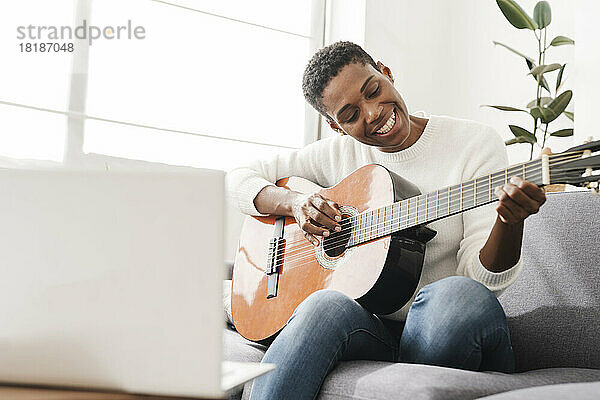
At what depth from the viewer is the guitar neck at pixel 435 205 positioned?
1.19 meters

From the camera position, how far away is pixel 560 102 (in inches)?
85.4

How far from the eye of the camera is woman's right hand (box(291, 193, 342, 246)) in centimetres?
150

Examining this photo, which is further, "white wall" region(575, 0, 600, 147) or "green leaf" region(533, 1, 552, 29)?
"green leaf" region(533, 1, 552, 29)

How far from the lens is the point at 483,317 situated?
1.13m

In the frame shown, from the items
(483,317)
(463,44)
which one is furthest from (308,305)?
(463,44)

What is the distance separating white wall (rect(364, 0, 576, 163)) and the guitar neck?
55.7 inches

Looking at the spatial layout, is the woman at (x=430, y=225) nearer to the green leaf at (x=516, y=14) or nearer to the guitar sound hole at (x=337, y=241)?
the guitar sound hole at (x=337, y=241)

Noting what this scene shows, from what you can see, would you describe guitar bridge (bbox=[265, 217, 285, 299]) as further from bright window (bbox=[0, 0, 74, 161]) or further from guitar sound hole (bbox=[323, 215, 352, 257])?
bright window (bbox=[0, 0, 74, 161])

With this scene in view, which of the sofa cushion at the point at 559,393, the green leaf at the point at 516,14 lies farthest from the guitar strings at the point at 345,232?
the green leaf at the point at 516,14

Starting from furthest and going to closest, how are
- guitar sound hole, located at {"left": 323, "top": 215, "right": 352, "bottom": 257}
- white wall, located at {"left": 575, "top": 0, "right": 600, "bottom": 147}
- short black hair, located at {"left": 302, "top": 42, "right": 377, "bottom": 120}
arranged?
white wall, located at {"left": 575, "top": 0, "right": 600, "bottom": 147} < short black hair, located at {"left": 302, "top": 42, "right": 377, "bottom": 120} < guitar sound hole, located at {"left": 323, "top": 215, "right": 352, "bottom": 257}

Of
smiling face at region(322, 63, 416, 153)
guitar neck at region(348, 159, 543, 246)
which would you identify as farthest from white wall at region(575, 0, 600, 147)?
guitar neck at region(348, 159, 543, 246)

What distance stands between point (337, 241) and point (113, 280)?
3.10 feet

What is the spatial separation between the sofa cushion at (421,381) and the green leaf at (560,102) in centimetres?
117

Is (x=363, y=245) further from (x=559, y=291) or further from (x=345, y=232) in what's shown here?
(x=559, y=291)
